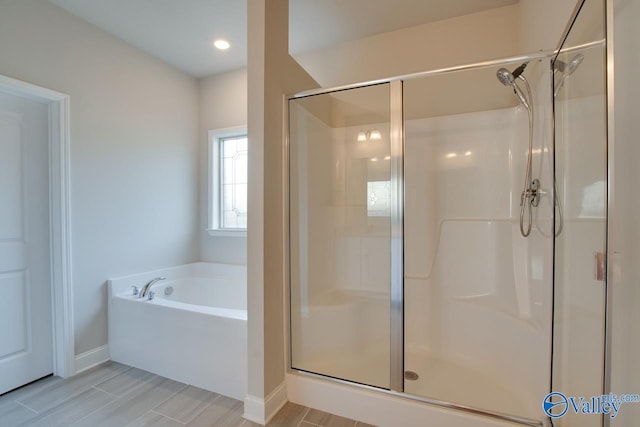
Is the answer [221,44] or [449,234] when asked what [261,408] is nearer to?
[449,234]

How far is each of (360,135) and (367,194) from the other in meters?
0.46

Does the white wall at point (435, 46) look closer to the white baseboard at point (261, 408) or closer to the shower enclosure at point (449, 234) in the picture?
the shower enclosure at point (449, 234)

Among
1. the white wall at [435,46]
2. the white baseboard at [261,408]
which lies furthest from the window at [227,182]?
the white baseboard at [261,408]

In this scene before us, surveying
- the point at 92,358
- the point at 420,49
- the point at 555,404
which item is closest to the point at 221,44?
the point at 420,49

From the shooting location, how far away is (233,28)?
7.46 feet

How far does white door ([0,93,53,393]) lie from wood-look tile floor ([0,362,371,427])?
0.20m

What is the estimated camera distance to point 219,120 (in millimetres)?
2992

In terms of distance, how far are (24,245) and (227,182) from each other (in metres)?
1.63

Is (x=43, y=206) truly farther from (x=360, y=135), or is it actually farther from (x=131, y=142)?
(x=360, y=135)

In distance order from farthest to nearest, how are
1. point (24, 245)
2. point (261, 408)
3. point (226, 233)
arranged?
point (226, 233), point (24, 245), point (261, 408)

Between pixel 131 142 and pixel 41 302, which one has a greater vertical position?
pixel 131 142

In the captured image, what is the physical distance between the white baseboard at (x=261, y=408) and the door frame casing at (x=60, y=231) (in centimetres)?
143

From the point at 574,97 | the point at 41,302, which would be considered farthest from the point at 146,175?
the point at 574,97

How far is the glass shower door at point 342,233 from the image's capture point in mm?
1735
